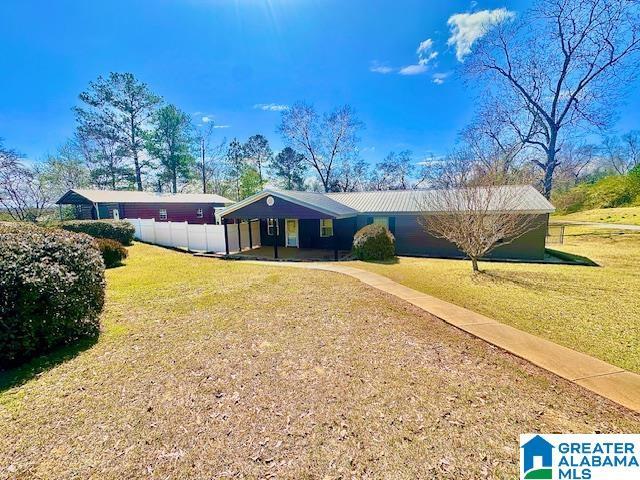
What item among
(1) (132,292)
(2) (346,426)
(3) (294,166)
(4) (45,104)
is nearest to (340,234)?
(1) (132,292)

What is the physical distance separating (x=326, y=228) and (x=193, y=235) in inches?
331

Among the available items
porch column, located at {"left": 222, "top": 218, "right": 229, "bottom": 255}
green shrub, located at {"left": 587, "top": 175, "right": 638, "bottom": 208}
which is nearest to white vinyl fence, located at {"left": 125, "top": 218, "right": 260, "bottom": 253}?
porch column, located at {"left": 222, "top": 218, "right": 229, "bottom": 255}

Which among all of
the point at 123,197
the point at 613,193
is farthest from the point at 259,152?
the point at 613,193

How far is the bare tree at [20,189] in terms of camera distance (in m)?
23.4

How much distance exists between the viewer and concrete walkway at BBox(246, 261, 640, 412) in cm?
343

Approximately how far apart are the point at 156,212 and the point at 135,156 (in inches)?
481

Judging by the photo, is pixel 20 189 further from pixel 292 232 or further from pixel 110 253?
pixel 292 232

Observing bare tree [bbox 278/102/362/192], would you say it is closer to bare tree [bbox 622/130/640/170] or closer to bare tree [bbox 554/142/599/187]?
bare tree [bbox 554/142/599/187]

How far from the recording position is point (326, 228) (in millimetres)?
17906

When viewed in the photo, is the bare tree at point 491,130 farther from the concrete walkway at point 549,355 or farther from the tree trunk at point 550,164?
the concrete walkway at point 549,355

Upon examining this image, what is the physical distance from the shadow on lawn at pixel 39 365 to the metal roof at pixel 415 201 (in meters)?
14.0

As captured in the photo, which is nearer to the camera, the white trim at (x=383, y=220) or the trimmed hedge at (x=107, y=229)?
the white trim at (x=383, y=220)

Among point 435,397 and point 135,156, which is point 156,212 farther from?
point 435,397

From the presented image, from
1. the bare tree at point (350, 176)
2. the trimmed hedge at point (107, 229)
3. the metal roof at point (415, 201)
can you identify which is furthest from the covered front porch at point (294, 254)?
the bare tree at point (350, 176)
